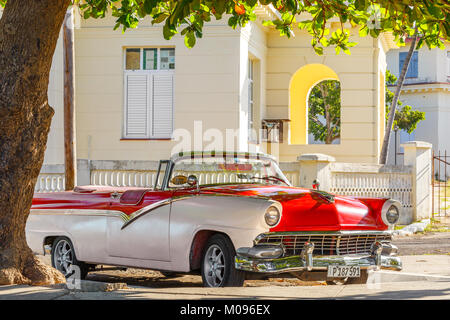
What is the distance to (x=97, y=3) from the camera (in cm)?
1013

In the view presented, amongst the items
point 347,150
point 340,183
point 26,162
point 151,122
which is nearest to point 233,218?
point 26,162

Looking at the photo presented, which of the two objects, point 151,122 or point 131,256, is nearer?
point 131,256

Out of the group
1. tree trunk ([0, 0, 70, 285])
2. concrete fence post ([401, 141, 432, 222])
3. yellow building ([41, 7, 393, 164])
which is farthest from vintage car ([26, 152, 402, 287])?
concrete fence post ([401, 141, 432, 222])

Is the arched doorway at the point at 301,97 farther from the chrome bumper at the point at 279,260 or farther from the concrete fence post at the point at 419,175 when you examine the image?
the chrome bumper at the point at 279,260

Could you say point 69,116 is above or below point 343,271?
above

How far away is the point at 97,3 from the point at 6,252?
372 cm

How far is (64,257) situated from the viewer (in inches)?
390

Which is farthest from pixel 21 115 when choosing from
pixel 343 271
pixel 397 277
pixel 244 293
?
pixel 397 277

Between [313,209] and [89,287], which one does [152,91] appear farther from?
[89,287]

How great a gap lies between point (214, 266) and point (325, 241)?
1.12m

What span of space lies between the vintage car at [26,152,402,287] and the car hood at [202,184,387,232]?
0.01m

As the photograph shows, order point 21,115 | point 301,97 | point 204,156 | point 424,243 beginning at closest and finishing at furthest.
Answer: point 21,115 < point 204,156 < point 424,243 < point 301,97

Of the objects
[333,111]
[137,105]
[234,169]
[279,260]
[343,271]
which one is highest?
[333,111]
